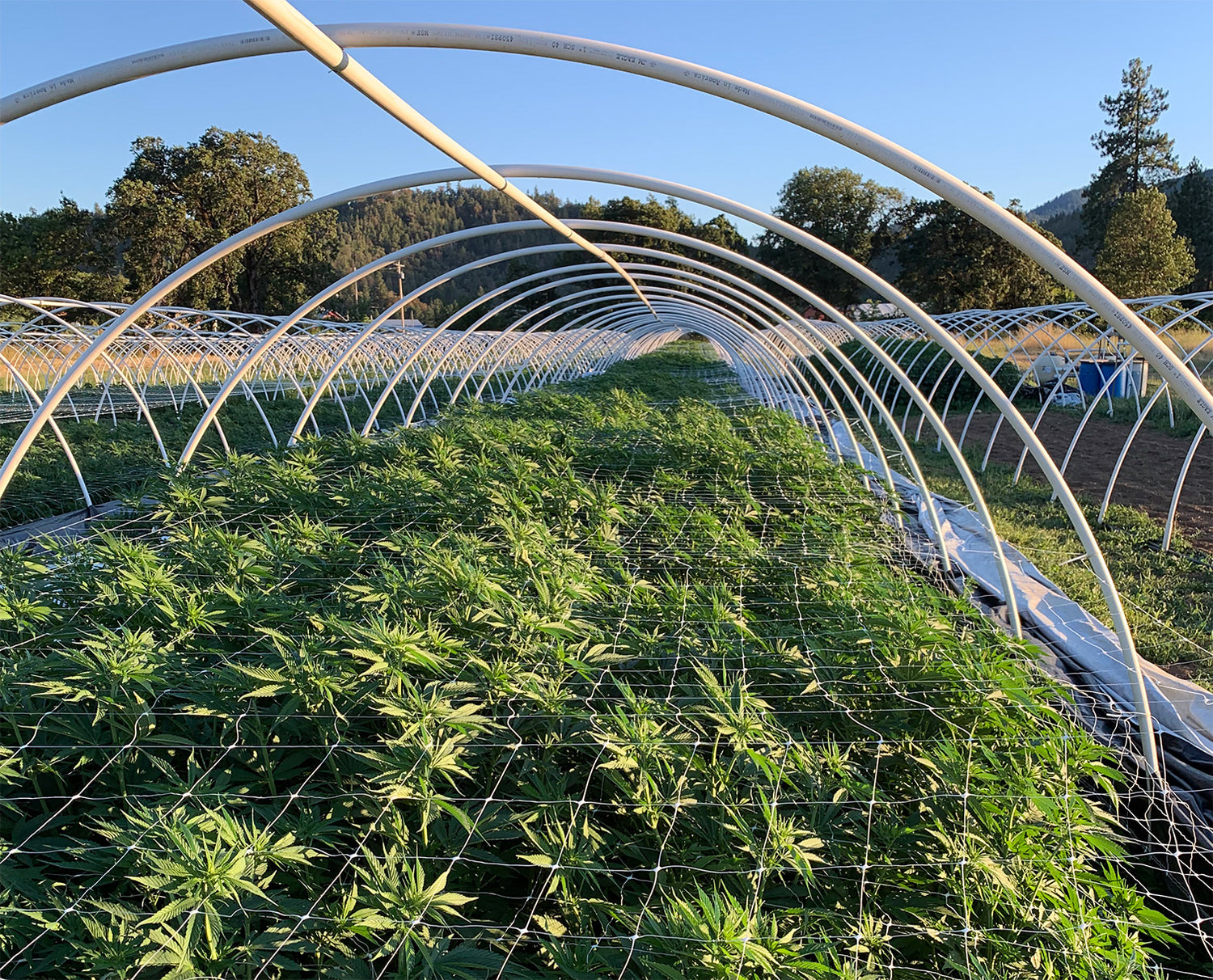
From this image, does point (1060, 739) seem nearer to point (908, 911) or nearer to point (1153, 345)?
point (908, 911)

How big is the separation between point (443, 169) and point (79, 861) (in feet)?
11.7

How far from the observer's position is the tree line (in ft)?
99.9

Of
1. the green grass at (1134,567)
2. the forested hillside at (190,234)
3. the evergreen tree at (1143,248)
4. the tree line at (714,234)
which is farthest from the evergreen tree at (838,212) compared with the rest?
the green grass at (1134,567)

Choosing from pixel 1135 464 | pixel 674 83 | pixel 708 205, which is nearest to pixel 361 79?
pixel 674 83

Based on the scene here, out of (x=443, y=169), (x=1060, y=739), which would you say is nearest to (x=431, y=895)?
(x=1060, y=739)

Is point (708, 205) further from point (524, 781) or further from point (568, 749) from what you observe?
point (524, 781)

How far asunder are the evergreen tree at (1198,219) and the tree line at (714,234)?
0.30ft

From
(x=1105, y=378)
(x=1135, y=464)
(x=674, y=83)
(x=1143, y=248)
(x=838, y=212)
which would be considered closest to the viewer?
(x=674, y=83)

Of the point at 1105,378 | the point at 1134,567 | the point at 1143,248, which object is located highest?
the point at 1143,248

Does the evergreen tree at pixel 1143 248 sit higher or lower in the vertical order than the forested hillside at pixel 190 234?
lower

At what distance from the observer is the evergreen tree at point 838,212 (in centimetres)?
4628

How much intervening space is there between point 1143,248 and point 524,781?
4044 cm

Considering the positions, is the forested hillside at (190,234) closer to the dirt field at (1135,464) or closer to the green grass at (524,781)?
the dirt field at (1135,464)

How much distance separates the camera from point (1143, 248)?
108 feet
